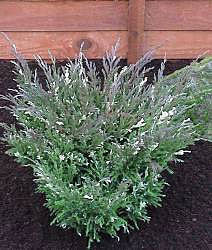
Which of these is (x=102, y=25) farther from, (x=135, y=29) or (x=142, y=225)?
(x=142, y=225)

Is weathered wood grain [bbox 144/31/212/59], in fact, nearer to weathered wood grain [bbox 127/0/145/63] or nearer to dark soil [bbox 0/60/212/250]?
weathered wood grain [bbox 127/0/145/63]

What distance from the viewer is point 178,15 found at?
13.8ft

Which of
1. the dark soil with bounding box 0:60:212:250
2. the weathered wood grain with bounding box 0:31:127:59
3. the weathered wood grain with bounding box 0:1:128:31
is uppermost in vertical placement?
the weathered wood grain with bounding box 0:1:128:31

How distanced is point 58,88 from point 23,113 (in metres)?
0.23

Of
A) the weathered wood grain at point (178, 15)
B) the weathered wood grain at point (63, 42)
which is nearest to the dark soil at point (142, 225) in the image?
the weathered wood grain at point (63, 42)

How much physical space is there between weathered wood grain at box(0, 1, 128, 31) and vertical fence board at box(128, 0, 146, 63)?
0.25ft

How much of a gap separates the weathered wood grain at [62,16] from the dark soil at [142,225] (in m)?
1.15

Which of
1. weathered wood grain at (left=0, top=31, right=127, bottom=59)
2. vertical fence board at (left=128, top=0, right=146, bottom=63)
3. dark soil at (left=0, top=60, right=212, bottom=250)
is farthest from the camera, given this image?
weathered wood grain at (left=0, top=31, right=127, bottom=59)

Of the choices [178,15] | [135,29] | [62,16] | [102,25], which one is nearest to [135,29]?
[135,29]

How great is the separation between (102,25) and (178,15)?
58 cm

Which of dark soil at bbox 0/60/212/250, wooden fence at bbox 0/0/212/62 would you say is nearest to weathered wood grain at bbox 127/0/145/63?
wooden fence at bbox 0/0/212/62

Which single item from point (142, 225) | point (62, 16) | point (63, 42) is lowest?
point (142, 225)

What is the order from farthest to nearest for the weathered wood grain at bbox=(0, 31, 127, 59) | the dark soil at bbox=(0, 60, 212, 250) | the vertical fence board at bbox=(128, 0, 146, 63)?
the weathered wood grain at bbox=(0, 31, 127, 59)
the vertical fence board at bbox=(128, 0, 146, 63)
the dark soil at bbox=(0, 60, 212, 250)

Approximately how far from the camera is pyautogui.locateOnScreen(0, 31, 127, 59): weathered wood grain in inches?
164
